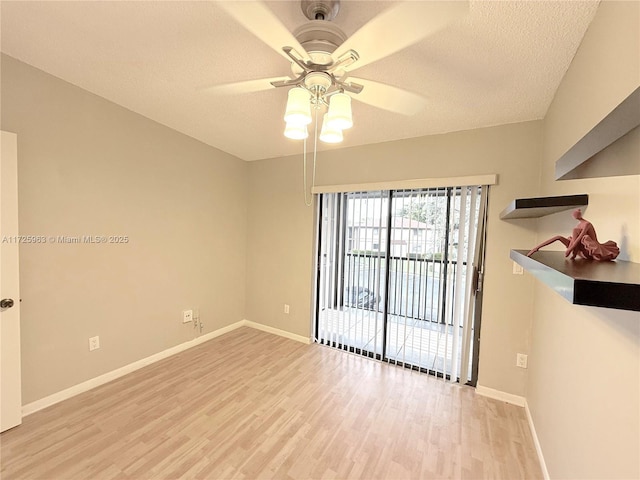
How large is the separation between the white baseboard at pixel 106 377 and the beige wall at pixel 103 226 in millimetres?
48

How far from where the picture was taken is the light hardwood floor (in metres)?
1.58

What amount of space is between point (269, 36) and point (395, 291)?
7.86 ft

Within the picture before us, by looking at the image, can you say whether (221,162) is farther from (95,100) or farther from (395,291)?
(395,291)

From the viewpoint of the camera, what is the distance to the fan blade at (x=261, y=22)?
869 mm

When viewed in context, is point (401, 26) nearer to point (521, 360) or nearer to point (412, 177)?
point (412, 177)

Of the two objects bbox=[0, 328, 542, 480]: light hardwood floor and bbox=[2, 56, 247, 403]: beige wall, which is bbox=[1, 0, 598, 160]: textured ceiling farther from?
bbox=[0, 328, 542, 480]: light hardwood floor

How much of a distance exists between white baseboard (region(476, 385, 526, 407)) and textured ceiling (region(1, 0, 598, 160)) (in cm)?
226

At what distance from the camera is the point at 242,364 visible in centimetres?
274

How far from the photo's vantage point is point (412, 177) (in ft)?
8.68

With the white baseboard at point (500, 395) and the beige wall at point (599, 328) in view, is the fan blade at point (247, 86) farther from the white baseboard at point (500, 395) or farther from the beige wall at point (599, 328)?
the white baseboard at point (500, 395)

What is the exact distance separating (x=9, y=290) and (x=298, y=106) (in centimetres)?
222

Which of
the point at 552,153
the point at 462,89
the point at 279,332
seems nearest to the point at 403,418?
the point at 279,332

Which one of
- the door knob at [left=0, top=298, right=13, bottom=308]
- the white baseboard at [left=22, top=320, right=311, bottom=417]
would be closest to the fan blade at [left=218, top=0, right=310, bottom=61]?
the door knob at [left=0, top=298, right=13, bottom=308]

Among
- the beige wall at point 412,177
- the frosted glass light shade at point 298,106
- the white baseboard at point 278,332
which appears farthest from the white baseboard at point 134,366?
the frosted glass light shade at point 298,106
